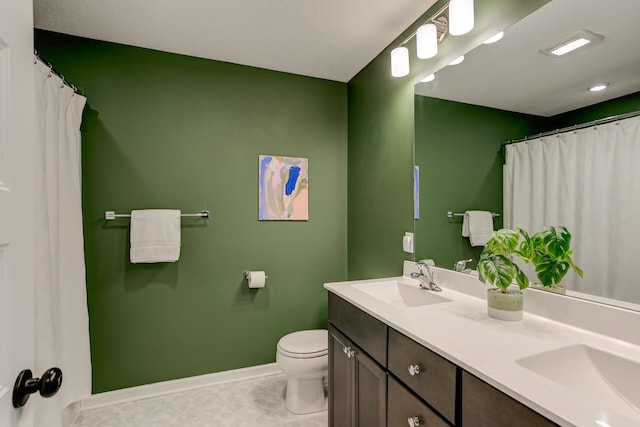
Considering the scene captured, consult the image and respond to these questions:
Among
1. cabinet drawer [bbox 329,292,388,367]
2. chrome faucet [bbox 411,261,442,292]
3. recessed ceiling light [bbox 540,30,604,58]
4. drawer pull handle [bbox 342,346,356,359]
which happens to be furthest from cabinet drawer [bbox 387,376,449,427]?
recessed ceiling light [bbox 540,30,604,58]

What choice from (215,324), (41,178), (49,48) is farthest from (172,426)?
(49,48)

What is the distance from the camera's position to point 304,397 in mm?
2031

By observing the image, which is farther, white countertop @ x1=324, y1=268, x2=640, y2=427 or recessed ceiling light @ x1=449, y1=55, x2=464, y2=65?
recessed ceiling light @ x1=449, y1=55, x2=464, y2=65

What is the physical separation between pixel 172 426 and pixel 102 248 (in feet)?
3.99

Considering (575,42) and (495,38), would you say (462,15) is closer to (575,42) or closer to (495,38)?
(495,38)

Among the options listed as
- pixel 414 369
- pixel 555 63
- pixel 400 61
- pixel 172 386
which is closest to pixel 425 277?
pixel 414 369

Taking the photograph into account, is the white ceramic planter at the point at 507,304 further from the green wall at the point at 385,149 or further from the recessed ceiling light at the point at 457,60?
the recessed ceiling light at the point at 457,60

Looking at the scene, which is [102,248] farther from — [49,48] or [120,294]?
[49,48]

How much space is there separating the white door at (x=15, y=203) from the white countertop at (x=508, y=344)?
3.36 ft

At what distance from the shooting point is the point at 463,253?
1667 mm

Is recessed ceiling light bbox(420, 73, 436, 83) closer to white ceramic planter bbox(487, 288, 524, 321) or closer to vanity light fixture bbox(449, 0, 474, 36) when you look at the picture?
vanity light fixture bbox(449, 0, 474, 36)

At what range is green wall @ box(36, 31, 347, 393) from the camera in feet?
6.93

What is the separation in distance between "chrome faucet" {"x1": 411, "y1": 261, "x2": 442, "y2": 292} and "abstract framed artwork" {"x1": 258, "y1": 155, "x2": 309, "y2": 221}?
111cm

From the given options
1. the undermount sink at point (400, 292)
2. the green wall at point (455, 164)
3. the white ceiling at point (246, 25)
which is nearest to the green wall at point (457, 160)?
the green wall at point (455, 164)
